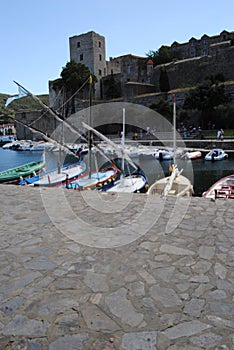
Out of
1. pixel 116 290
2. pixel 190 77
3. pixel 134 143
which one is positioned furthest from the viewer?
pixel 190 77

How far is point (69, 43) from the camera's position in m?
62.8

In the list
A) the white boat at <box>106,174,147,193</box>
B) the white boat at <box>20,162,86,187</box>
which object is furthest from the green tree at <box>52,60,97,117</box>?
the white boat at <box>106,174,147,193</box>

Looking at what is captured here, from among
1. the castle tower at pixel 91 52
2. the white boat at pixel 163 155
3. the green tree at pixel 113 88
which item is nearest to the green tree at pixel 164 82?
the green tree at pixel 113 88

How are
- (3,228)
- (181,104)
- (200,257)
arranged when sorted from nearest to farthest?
(200,257) < (3,228) < (181,104)

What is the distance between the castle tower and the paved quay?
58.1 meters

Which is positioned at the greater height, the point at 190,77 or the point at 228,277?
the point at 190,77

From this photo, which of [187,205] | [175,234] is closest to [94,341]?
[175,234]

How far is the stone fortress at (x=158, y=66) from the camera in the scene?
48562 mm

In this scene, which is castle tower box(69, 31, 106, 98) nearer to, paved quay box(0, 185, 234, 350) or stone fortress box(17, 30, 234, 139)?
stone fortress box(17, 30, 234, 139)

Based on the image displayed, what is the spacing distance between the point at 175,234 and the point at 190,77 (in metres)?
51.5

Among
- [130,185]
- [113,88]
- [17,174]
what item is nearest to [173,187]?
[130,185]

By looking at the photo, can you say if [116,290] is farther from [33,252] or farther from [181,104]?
[181,104]

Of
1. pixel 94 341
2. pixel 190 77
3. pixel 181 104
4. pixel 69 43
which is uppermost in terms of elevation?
pixel 69 43

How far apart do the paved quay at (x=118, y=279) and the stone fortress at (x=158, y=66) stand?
4179 cm
